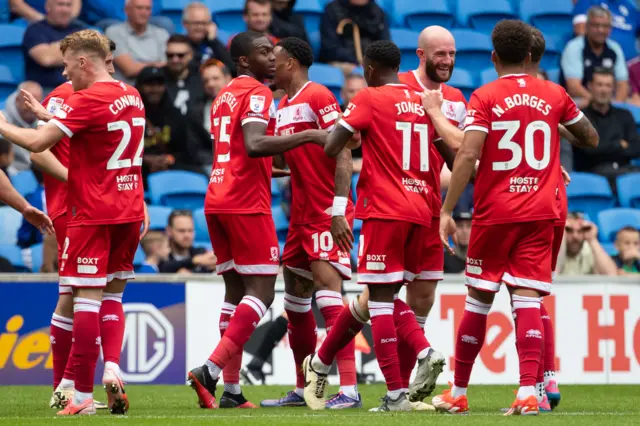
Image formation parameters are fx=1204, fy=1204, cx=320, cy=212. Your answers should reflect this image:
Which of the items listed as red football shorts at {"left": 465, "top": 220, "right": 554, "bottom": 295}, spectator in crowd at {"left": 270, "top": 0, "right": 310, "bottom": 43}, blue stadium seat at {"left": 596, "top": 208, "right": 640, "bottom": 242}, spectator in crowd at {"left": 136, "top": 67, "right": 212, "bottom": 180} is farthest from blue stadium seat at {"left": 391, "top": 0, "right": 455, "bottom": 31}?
red football shorts at {"left": 465, "top": 220, "right": 554, "bottom": 295}

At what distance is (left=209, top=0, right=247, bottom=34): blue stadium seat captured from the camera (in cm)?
1572

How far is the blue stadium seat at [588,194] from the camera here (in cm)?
1418

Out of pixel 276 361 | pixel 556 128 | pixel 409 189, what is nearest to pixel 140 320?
pixel 276 361

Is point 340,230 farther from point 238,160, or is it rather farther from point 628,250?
point 628,250

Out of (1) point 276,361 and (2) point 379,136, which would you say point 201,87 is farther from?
(2) point 379,136

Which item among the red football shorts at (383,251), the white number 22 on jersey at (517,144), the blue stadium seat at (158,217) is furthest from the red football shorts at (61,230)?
the blue stadium seat at (158,217)

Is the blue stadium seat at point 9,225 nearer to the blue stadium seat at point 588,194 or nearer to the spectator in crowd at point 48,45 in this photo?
the spectator in crowd at point 48,45

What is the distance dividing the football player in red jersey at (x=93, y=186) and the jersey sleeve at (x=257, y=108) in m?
0.70

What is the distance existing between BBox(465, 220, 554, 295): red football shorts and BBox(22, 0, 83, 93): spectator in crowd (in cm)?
757

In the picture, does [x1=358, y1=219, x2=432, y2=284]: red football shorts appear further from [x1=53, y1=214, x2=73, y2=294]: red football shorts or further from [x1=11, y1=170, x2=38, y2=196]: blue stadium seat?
[x1=11, y1=170, x2=38, y2=196]: blue stadium seat

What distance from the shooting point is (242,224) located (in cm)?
799

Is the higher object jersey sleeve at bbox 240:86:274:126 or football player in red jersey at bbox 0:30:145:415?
jersey sleeve at bbox 240:86:274:126

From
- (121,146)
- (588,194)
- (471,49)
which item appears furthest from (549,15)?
(121,146)

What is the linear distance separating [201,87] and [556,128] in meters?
7.02
